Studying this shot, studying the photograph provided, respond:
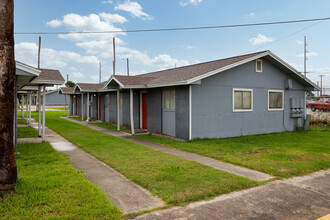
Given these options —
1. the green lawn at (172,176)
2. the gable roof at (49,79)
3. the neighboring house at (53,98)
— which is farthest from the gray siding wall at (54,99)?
the green lawn at (172,176)

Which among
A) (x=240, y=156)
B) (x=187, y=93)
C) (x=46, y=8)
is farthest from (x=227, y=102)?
(x=46, y=8)

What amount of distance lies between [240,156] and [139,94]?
7.75 meters

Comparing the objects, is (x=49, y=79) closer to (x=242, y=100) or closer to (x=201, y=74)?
(x=201, y=74)

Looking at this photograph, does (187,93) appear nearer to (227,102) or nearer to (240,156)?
(227,102)

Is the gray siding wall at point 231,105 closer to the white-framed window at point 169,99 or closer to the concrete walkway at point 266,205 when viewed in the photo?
the white-framed window at point 169,99

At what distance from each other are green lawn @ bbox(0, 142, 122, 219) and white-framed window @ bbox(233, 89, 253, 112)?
7956mm

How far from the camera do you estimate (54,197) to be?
396 centimetres

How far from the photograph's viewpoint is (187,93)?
9.90 metres

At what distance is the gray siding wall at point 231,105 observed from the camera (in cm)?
1023

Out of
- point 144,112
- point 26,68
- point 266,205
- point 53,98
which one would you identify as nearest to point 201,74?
point 144,112

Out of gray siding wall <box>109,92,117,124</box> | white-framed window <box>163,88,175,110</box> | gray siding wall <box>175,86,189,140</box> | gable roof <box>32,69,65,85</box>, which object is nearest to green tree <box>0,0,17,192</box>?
gable roof <box>32,69,65,85</box>

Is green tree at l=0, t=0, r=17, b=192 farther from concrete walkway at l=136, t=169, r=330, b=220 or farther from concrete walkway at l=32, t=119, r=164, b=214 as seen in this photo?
concrete walkway at l=136, t=169, r=330, b=220

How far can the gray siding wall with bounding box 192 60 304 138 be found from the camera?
10227 millimetres

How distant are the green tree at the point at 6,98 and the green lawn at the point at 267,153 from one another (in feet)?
16.6
